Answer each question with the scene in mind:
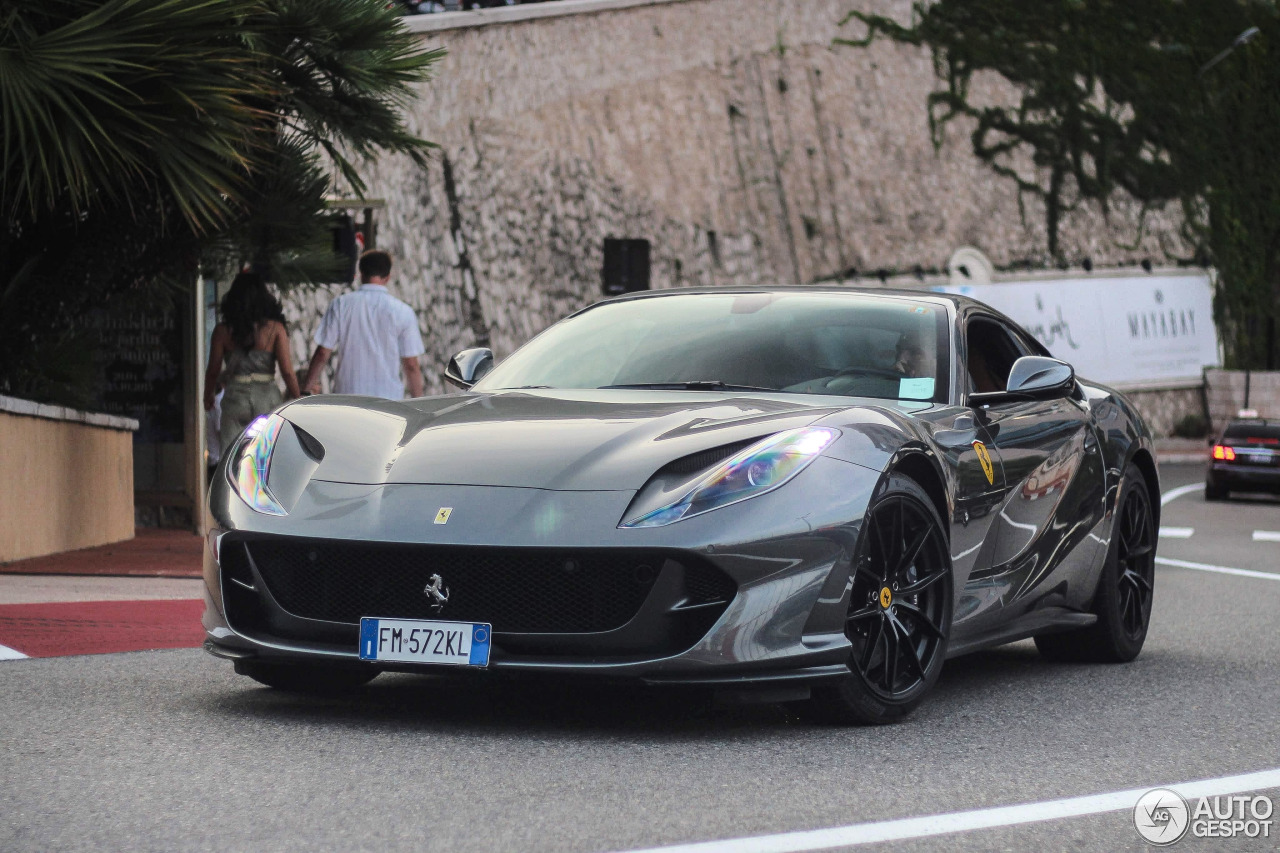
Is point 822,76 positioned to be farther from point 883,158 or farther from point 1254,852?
point 1254,852

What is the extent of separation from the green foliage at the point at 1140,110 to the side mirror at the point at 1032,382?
1087 inches

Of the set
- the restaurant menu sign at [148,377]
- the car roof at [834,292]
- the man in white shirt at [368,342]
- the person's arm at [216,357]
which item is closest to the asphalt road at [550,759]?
the car roof at [834,292]

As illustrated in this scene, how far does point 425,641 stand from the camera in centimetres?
479

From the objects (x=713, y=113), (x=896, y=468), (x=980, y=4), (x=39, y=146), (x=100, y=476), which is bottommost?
(x=100, y=476)

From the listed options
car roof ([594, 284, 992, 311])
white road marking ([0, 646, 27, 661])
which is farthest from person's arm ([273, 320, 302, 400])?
car roof ([594, 284, 992, 311])

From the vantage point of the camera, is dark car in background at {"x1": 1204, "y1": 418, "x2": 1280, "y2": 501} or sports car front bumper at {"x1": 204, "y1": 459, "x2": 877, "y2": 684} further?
dark car in background at {"x1": 1204, "y1": 418, "x2": 1280, "y2": 501}

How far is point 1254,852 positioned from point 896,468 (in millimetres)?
1714

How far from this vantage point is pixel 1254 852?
3799mm

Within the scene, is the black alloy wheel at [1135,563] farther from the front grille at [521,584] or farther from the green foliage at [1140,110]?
the green foliage at [1140,110]

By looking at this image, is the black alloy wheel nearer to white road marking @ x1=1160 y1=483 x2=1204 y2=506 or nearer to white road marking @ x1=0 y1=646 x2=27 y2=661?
white road marking @ x1=0 y1=646 x2=27 y2=661

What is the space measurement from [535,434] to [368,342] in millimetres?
5446

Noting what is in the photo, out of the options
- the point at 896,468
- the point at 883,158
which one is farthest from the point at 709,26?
the point at 896,468

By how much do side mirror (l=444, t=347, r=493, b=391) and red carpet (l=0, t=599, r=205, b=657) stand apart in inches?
61.5

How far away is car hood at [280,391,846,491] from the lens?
16.1ft
